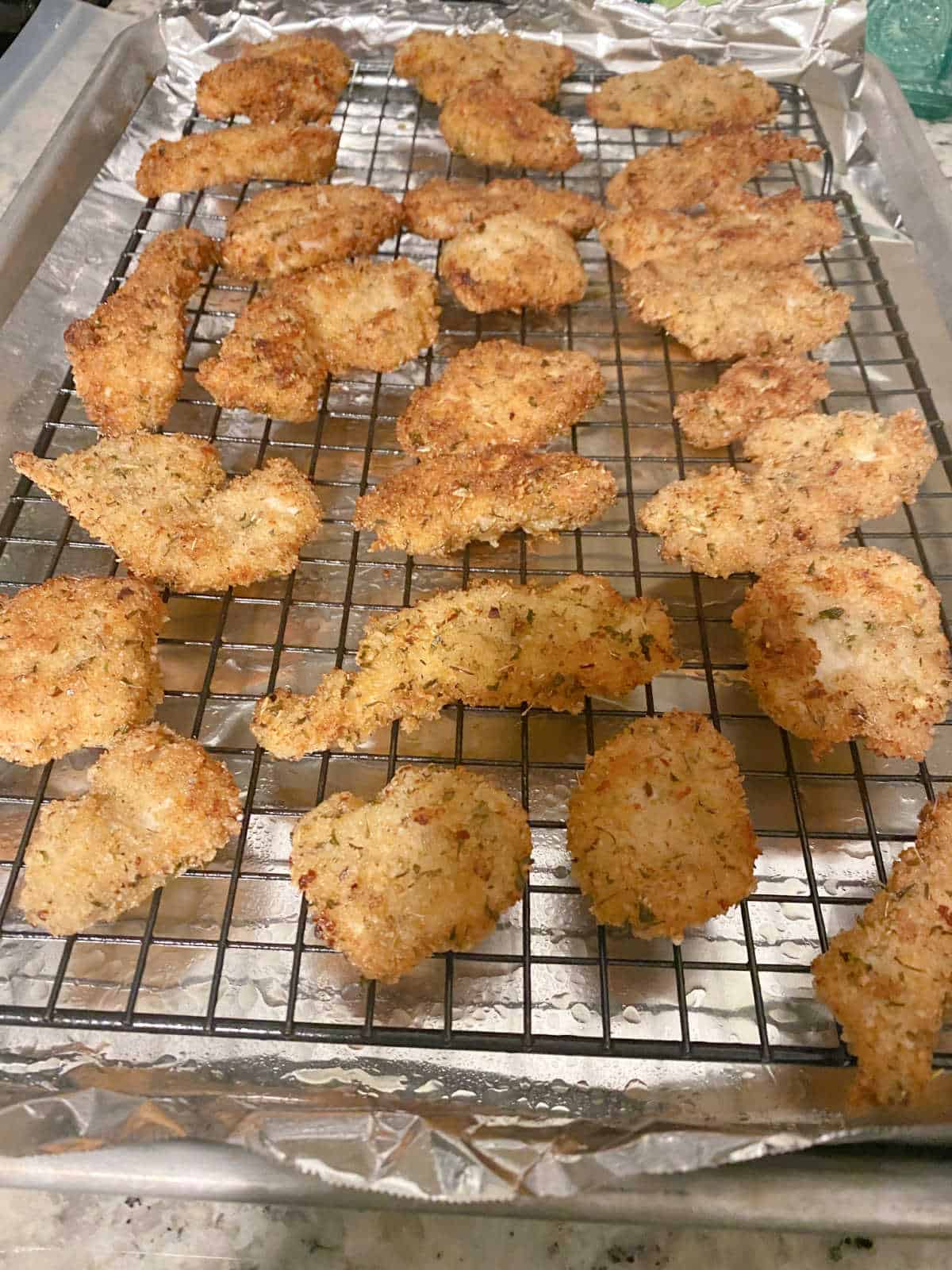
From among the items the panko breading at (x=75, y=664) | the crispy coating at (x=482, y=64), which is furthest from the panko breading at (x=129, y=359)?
the crispy coating at (x=482, y=64)

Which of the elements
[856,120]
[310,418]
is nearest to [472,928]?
[310,418]

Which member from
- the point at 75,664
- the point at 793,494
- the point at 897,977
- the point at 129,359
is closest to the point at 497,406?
the point at 793,494

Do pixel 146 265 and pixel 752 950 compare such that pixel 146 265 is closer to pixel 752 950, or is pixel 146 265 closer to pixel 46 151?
pixel 46 151

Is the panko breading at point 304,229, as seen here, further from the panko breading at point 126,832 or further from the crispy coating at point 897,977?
the crispy coating at point 897,977

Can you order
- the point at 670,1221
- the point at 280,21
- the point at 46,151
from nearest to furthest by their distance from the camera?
the point at 670,1221 < the point at 46,151 < the point at 280,21

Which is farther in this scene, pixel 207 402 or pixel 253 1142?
pixel 207 402

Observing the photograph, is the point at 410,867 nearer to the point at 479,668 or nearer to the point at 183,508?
the point at 479,668

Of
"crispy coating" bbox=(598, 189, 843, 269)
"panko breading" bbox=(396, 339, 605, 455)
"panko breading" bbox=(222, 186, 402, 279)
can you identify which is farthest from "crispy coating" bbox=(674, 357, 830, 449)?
"panko breading" bbox=(222, 186, 402, 279)
